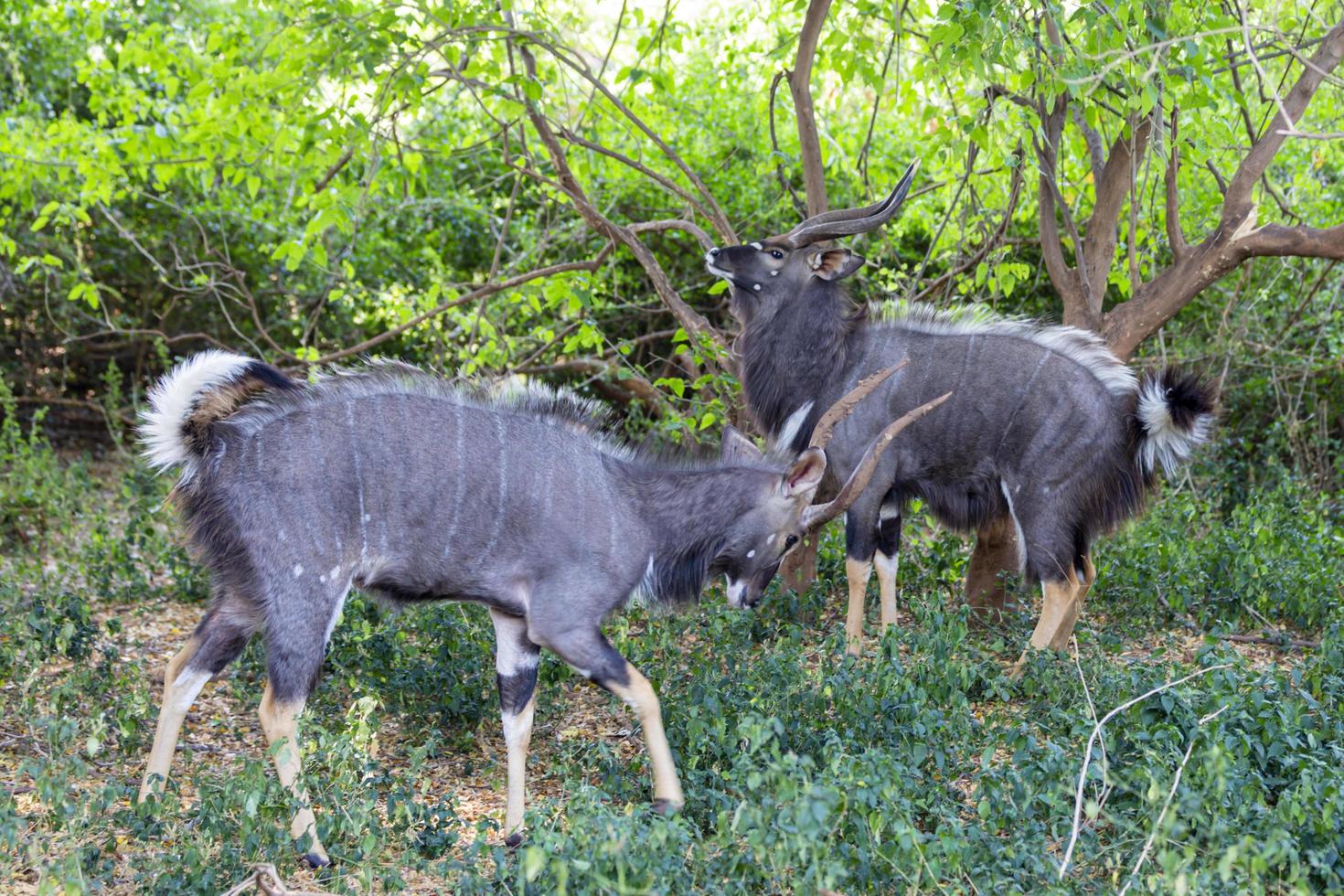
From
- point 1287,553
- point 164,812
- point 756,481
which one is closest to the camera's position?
point 164,812

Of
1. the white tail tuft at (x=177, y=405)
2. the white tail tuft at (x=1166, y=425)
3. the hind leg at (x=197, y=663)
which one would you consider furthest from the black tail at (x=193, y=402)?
the white tail tuft at (x=1166, y=425)

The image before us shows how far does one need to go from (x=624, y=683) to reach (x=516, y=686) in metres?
Answer: 0.49

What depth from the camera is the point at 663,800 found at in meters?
4.26

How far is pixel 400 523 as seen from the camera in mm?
4375

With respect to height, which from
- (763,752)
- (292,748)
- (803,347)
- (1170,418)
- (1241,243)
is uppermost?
(1241,243)

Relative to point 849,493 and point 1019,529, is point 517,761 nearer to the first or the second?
point 849,493

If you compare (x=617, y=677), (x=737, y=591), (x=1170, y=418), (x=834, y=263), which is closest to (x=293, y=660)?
(x=617, y=677)

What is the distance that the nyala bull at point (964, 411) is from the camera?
5.79 m

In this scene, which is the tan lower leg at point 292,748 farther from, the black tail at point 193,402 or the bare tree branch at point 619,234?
the bare tree branch at point 619,234

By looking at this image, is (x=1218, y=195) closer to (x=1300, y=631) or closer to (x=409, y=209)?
(x=1300, y=631)

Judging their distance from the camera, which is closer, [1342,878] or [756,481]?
[1342,878]

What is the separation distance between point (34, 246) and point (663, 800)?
8.85 metres

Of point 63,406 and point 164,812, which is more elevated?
point 164,812

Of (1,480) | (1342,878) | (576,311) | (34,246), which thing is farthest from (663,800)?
(34,246)
